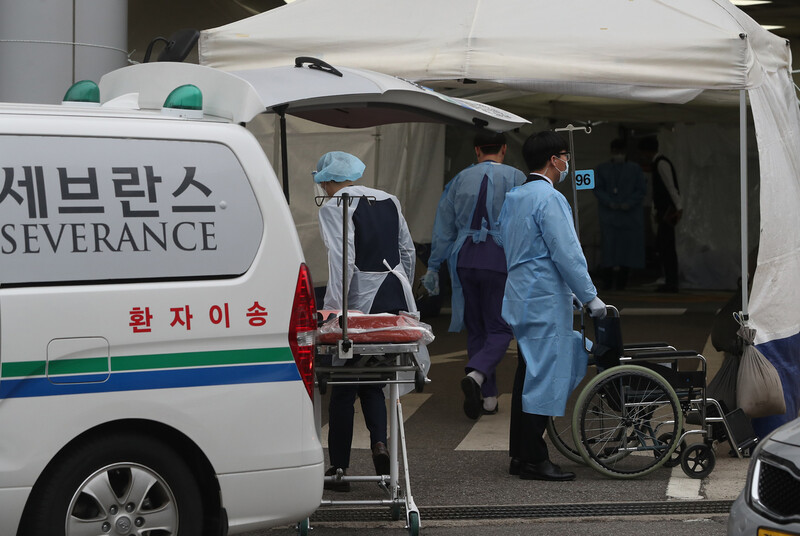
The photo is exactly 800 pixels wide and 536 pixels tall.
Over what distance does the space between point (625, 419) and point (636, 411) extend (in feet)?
0.25

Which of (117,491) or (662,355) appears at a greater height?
(662,355)

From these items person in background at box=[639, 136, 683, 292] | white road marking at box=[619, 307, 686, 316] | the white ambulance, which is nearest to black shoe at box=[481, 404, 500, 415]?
the white ambulance

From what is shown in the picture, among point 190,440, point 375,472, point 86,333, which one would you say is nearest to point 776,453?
point 190,440

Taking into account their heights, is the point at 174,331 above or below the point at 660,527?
Answer: above

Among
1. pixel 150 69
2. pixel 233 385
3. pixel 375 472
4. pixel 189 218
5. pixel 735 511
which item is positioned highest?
pixel 150 69

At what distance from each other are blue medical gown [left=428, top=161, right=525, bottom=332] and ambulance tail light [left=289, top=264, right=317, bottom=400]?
3707 millimetres

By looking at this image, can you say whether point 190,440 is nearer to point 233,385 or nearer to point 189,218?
point 233,385

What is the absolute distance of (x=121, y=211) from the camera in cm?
427

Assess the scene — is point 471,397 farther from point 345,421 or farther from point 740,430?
point 345,421

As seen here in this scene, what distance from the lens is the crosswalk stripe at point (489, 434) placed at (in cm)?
745

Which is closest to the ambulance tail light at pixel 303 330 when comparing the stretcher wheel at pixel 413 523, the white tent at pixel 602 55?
the stretcher wheel at pixel 413 523

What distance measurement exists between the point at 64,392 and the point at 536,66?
4004 mm

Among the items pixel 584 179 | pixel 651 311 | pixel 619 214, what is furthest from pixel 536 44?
pixel 619 214

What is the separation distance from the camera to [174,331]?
427 centimetres
